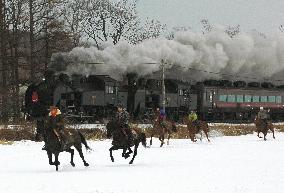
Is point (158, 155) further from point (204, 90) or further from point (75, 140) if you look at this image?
point (204, 90)

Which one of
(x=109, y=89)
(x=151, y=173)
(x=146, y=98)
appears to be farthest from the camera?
(x=146, y=98)

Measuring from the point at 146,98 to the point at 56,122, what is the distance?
87.9 feet

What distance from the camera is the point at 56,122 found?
16.5 meters

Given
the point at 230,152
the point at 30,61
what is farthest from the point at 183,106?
the point at 230,152

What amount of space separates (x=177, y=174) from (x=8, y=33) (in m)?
31.2

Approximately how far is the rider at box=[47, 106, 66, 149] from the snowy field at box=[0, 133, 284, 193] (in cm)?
101

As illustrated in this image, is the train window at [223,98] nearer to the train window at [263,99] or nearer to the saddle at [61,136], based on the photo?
the train window at [263,99]

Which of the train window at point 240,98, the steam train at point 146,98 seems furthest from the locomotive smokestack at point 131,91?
the train window at point 240,98

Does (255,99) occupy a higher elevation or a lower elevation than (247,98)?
lower

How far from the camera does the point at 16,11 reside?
146 feet

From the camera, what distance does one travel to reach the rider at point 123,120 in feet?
59.3

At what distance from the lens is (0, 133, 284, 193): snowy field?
41.2ft

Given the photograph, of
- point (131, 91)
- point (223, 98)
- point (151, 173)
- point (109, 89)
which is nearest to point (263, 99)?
point (223, 98)

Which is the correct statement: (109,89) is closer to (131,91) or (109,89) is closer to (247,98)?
(131,91)
